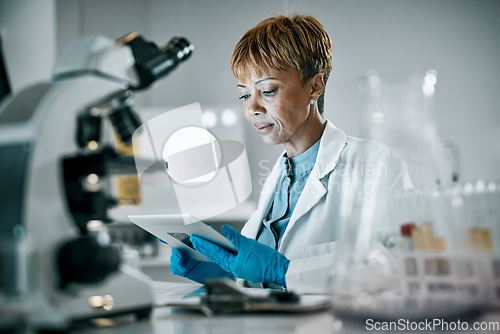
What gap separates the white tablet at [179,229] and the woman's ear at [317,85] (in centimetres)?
82

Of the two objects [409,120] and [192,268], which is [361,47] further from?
[409,120]

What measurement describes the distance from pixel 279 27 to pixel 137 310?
1.24 m

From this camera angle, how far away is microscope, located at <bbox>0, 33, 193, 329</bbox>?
1.65 ft

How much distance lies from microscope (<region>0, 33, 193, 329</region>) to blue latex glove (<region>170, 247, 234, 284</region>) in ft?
2.18

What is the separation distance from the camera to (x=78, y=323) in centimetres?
53

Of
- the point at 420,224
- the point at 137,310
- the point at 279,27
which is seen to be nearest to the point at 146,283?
the point at 137,310

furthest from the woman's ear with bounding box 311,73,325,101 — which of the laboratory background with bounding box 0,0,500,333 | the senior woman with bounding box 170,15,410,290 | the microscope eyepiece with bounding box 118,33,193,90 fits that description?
the laboratory background with bounding box 0,0,500,333

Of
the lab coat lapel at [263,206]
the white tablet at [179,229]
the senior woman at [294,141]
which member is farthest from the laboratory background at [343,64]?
the white tablet at [179,229]

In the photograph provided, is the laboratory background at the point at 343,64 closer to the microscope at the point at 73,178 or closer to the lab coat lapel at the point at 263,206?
the lab coat lapel at the point at 263,206

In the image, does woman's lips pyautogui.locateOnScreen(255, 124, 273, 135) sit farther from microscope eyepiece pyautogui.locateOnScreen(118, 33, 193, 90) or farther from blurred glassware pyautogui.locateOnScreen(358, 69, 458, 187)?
blurred glassware pyautogui.locateOnScreen(358, 69, 458, 187)

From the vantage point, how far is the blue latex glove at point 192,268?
4.16 ft

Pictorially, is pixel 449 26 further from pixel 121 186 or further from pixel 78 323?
pixel 78 323

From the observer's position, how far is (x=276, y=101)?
5.03 ft

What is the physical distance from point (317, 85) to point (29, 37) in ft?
5.46
